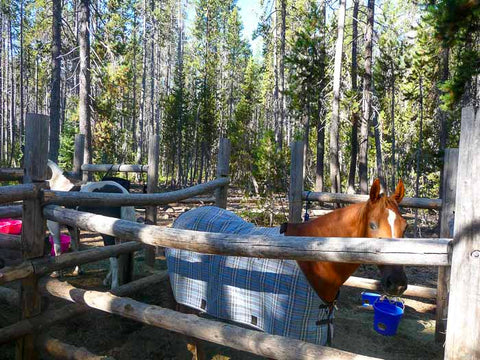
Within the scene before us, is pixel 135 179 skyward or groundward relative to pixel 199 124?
groundward

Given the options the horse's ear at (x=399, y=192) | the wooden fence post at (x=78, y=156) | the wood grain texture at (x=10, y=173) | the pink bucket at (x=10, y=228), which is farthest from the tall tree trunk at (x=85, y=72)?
the horse's ear at (x=399, y=192)

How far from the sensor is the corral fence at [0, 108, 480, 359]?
147cm

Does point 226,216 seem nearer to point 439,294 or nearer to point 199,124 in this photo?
point 439,294

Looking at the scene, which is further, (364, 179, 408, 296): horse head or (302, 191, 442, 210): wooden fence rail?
(302, 191, 442, 210): wooden fence rail

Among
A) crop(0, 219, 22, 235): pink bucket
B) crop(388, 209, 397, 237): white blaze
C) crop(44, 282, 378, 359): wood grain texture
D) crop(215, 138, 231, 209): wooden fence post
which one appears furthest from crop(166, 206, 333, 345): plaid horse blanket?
crop(0, 219, 22, 235): pink bucket

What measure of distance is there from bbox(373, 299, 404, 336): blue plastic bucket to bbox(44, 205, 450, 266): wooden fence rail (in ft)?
10.4

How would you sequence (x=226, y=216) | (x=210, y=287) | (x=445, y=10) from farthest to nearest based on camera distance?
(x=445, y=10) → (x=226, y=216) → (x=210, y=287)

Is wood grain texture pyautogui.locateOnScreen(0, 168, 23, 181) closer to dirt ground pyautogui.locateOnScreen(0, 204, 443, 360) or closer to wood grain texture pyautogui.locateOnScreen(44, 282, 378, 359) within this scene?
dirt ground pyautogui.locateOnScreen(0, 204, 443, 360)

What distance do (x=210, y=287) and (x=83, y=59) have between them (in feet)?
35.1

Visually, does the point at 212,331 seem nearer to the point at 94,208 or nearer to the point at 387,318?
the point at 387,318

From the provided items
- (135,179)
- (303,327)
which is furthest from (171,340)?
(135,179)

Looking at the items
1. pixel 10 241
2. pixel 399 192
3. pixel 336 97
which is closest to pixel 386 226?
pixel 399 192

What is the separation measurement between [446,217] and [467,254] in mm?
2968

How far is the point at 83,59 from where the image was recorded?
1142 centimetres
